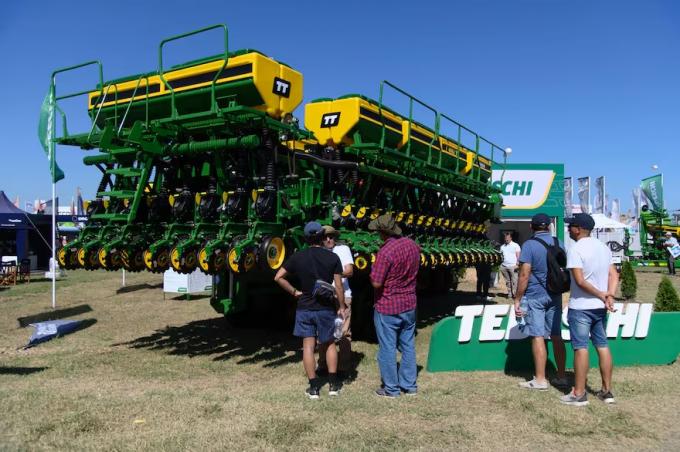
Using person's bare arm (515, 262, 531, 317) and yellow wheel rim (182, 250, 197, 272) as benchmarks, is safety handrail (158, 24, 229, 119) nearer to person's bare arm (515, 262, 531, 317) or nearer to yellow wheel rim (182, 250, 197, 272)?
yellow wheel rim (182, 250, 197, 272)

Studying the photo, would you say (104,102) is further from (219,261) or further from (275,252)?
(275,252)

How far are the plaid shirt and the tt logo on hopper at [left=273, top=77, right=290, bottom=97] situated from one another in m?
2.52

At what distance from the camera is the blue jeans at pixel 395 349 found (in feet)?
17.2

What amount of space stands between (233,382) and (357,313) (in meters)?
2.59

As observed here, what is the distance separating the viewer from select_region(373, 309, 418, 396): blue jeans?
525 centimetres

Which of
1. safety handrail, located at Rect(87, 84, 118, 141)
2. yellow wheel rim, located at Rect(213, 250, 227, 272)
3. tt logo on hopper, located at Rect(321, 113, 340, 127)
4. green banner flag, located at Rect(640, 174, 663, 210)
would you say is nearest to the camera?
yellow wheel rim, located at Rect(213, 250, 227, 272)

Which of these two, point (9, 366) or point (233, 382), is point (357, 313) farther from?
point (9, 366)

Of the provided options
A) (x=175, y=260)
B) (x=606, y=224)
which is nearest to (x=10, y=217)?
(x=175, y=260)

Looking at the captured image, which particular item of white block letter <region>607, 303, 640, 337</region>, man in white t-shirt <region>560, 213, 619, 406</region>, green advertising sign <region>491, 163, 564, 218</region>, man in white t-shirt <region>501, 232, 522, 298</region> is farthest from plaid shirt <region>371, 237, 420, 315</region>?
green advertising sign <region>491, 163, 564, 218</region>

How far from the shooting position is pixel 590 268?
5.05m

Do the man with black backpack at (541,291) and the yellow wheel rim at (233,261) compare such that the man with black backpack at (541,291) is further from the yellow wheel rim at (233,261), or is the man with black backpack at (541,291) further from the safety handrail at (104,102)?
the safety handrail at (104,102)

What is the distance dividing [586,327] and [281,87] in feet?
14.0

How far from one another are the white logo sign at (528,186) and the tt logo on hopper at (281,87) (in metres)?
15.0

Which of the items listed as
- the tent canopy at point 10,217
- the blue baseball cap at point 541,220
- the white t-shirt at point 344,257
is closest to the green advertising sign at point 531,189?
the blue baseball cap at point 541,220
